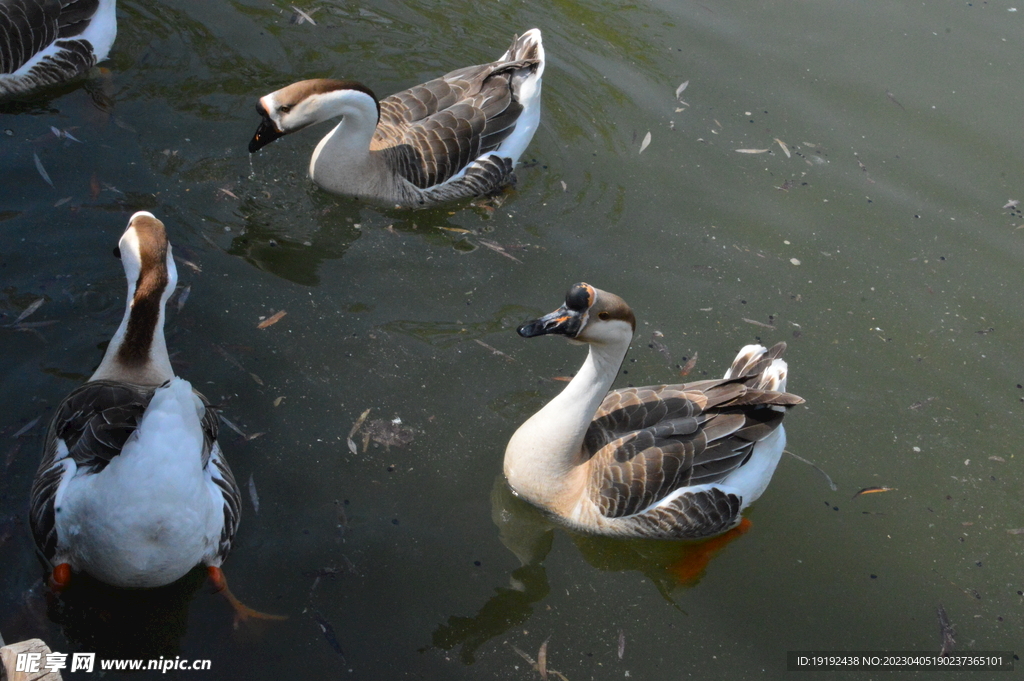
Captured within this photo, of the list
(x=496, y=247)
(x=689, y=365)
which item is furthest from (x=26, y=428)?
(x=689, y=365)

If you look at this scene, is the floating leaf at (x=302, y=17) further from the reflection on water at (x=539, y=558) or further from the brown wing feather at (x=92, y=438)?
A: the reflection on water at (x=539, y=558)

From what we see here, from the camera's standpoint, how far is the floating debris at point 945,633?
4707 millimetres

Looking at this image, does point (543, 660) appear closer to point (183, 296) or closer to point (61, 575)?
point (61, 575)

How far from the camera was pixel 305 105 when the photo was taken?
627 cm

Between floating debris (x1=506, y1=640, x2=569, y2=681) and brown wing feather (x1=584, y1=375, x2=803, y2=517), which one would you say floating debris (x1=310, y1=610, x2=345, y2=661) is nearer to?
floating debris (x1=506, y1=640, x2=569, y2=681)

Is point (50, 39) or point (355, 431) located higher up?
point (50, 39)

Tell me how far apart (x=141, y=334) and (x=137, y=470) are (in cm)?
122

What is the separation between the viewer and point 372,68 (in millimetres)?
7895

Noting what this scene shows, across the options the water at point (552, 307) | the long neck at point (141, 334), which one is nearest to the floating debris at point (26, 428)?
the water at point (552, 307)

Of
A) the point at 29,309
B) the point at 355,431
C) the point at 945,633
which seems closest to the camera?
the point at 945,633

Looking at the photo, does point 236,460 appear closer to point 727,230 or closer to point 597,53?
point 727,230

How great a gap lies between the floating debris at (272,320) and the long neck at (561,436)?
183 centimetres

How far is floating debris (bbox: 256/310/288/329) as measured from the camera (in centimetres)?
554

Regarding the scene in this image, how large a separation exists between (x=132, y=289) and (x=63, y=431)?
872 millimetres
